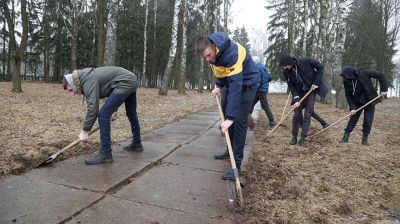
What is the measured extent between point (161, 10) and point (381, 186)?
33.3 meters

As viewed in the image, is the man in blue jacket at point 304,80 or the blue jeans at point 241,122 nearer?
A: the blue jeans at point 241,122

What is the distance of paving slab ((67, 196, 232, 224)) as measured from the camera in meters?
3.09

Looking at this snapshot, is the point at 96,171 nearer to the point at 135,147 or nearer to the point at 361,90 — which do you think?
the point at 135,147

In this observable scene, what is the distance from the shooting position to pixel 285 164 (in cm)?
524

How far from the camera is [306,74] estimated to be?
6.72 metres

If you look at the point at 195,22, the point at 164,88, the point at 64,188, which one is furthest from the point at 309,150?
the point at 195,22

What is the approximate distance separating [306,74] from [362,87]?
1325 mm

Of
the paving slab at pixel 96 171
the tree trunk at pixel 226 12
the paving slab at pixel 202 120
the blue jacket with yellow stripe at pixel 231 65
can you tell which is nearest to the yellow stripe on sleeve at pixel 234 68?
the blue jacket with yellow stripe at pixel 231 65

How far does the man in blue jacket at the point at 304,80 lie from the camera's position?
656 cm

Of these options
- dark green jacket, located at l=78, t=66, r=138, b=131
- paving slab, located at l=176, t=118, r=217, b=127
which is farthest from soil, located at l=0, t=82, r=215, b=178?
dark green jacket, located at l=78, t=66, r=138, b=131

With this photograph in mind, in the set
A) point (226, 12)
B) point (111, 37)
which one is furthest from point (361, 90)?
point (226, 12)

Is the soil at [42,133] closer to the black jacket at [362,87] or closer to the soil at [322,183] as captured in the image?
the soil at [322,183]

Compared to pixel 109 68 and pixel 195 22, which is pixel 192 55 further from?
pixel 109 68

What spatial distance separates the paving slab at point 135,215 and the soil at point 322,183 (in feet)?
1.44
